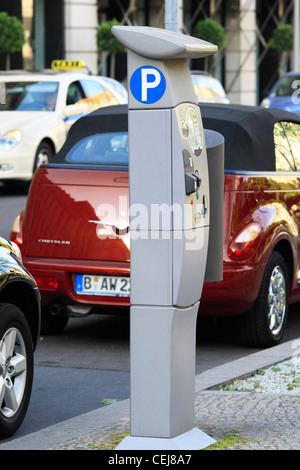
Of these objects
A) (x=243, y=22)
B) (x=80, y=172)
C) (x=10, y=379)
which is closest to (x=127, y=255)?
(x=80, y=172)

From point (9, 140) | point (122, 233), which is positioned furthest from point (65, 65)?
point (122, 233)

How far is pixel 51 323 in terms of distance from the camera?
845cm

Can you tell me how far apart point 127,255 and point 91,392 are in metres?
1.20

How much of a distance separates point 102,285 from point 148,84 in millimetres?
3200

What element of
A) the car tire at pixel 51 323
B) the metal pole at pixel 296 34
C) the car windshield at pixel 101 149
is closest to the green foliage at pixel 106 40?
the metal pole at pixel 296 34

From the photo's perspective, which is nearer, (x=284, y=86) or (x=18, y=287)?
(x=18, y=287)

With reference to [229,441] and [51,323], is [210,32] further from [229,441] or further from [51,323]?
[229,441]

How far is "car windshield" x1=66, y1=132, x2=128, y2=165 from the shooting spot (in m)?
8.23

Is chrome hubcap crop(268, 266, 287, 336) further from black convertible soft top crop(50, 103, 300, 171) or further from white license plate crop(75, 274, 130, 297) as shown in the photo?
white license plate crop(75, 274, 130, 297)

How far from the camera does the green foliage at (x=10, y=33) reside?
87.0 feet

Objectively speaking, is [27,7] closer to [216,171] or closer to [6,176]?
[6,176]

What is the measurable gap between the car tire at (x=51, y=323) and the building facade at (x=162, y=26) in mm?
20875

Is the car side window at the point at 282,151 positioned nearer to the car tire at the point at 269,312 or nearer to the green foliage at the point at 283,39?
the car tire at the point at 269,312

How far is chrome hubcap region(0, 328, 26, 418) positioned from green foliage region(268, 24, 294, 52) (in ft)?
116
